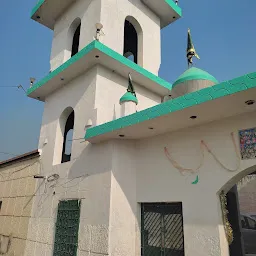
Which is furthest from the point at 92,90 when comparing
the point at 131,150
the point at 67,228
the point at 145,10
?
the point at 145,10

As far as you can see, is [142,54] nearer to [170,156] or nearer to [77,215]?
[170,156]

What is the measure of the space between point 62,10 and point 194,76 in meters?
6.38

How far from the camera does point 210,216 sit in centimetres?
439

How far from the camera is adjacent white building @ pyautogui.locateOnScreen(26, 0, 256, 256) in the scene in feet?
14.4

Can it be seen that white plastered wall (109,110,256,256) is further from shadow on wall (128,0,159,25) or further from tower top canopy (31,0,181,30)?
tower top canopy (31,0,181,30)

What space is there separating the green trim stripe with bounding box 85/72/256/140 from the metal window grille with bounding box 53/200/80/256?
6.87 feet

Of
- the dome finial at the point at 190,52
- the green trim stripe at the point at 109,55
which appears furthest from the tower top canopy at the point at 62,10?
the dome finial at the point at 190,52

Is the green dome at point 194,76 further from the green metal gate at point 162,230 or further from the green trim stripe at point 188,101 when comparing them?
the green metal gate at point 162,230

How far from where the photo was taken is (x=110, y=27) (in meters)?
7.58

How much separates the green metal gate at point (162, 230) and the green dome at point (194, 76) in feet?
9.44

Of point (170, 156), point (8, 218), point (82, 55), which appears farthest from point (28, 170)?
point (170, 156)

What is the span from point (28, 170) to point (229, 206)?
7.19m

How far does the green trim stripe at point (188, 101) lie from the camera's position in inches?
142

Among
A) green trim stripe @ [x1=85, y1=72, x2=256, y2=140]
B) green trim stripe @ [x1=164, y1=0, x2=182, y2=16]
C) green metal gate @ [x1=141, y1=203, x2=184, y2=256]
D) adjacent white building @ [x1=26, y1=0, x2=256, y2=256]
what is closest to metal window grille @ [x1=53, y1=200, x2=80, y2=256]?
adjacent white building @ [x1=26, y1=0, x2=256, y2=256]
